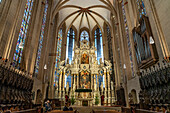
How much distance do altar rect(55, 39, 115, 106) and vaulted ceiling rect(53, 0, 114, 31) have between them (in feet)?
22.7

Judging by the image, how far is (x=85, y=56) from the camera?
65.8 ft

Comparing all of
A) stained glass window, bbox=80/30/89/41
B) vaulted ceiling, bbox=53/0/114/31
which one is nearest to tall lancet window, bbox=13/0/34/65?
vaulted ceiling, bbox=53/0/114/31

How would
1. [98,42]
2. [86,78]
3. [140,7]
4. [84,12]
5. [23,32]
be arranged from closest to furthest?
1. [23,32]
2. [140,7]
3. [86,78]
4. [84,12]
5. [98,42]

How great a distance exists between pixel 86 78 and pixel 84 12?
12.7 meters

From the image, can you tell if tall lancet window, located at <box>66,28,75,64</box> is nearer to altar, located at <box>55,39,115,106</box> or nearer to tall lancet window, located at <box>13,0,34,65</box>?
altar, located at <box>55,39,115,106</box>

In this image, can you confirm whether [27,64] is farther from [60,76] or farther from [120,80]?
[120,80]

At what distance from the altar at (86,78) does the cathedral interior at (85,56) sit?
0.13 meters

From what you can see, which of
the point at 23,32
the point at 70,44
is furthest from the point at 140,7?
the point at 70,44

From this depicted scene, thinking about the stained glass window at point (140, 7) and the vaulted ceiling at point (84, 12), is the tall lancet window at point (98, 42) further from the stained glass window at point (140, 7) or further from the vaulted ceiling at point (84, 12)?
the stained glass window at point (140, 7)

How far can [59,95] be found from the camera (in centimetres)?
1619

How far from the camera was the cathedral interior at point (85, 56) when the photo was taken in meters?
7.23

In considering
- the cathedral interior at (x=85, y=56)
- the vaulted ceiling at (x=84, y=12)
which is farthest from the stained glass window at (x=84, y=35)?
the vaulted ceiling at (x=84, y=12)

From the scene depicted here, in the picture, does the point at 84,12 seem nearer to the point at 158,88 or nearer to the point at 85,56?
the point at 85,56

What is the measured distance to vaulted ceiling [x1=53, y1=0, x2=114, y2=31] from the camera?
1998cm
